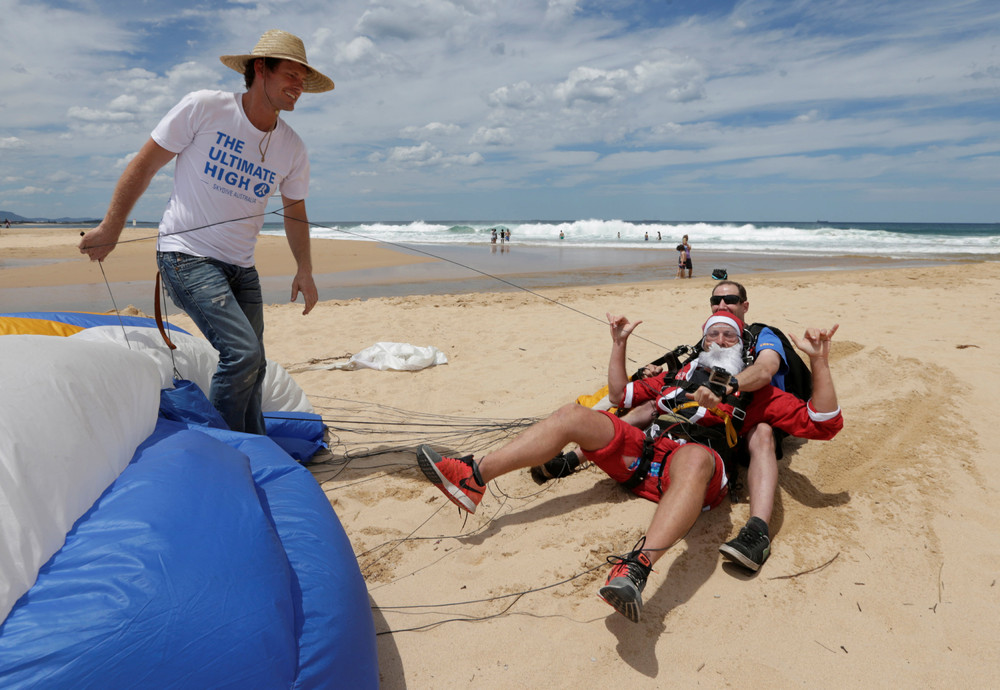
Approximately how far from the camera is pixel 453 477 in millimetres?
2441

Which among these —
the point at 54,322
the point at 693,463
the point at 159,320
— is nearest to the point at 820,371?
the point at 693,463

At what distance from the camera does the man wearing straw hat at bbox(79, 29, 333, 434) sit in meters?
2.57

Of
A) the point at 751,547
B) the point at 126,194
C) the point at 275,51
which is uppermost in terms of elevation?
the point at 275,51

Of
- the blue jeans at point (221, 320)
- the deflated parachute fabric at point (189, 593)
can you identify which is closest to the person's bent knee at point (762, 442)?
the deflated parachute fabric at point (189, 593)

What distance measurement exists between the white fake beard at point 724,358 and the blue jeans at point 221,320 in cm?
205

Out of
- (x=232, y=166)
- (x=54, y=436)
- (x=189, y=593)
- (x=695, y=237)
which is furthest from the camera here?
(x=695, y=237)

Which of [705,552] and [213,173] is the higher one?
[213,173]

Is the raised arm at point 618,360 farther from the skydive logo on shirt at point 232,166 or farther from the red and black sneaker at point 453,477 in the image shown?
the skydive logo on shirt at point 232,166

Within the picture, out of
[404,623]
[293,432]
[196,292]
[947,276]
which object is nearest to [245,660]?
[404,623]

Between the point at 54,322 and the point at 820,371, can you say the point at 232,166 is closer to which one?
the point at 54,322

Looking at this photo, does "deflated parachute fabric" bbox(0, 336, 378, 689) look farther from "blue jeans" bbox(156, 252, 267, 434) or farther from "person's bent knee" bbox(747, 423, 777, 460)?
"person's bent knee" bbox(747, 423, 777, 460)

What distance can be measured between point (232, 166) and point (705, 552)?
2.55 metres

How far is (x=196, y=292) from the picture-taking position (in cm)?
262

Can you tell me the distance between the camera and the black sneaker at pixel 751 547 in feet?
7.07
